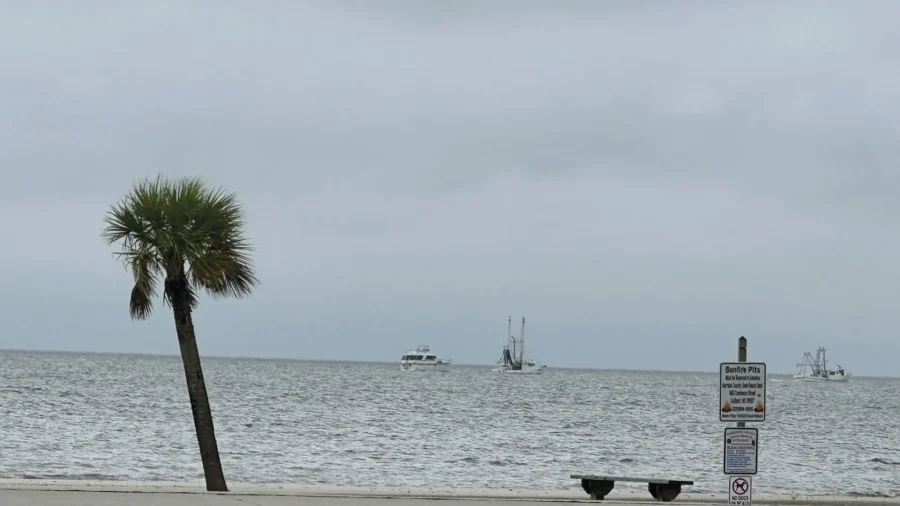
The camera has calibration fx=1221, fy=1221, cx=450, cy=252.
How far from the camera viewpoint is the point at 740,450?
18906mm

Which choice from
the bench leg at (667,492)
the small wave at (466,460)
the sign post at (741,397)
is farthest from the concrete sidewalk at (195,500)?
the small wave at (466,460)

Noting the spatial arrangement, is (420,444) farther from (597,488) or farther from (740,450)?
(740,450)

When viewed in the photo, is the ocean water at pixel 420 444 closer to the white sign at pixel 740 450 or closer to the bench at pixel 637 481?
the bench at pixel 637 481

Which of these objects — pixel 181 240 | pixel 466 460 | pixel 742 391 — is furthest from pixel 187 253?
pixel 466 460

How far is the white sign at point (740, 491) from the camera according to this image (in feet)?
63.6

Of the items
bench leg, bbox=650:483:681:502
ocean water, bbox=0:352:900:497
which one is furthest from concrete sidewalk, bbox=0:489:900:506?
ocean water, bbox=0:352:900:497

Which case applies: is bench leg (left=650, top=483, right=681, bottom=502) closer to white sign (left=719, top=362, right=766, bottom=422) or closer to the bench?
the bench

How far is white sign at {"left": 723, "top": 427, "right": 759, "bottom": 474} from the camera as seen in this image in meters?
18.9

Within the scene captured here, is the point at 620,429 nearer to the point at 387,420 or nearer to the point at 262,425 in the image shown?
the point at 387,420

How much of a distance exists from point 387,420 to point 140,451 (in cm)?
2415

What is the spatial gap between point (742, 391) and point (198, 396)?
9.63 metres

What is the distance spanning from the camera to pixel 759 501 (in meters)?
21.7

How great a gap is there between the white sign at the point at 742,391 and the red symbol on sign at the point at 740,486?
1.45m

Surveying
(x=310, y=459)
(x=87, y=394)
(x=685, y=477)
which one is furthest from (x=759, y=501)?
(x=87, y=394)
